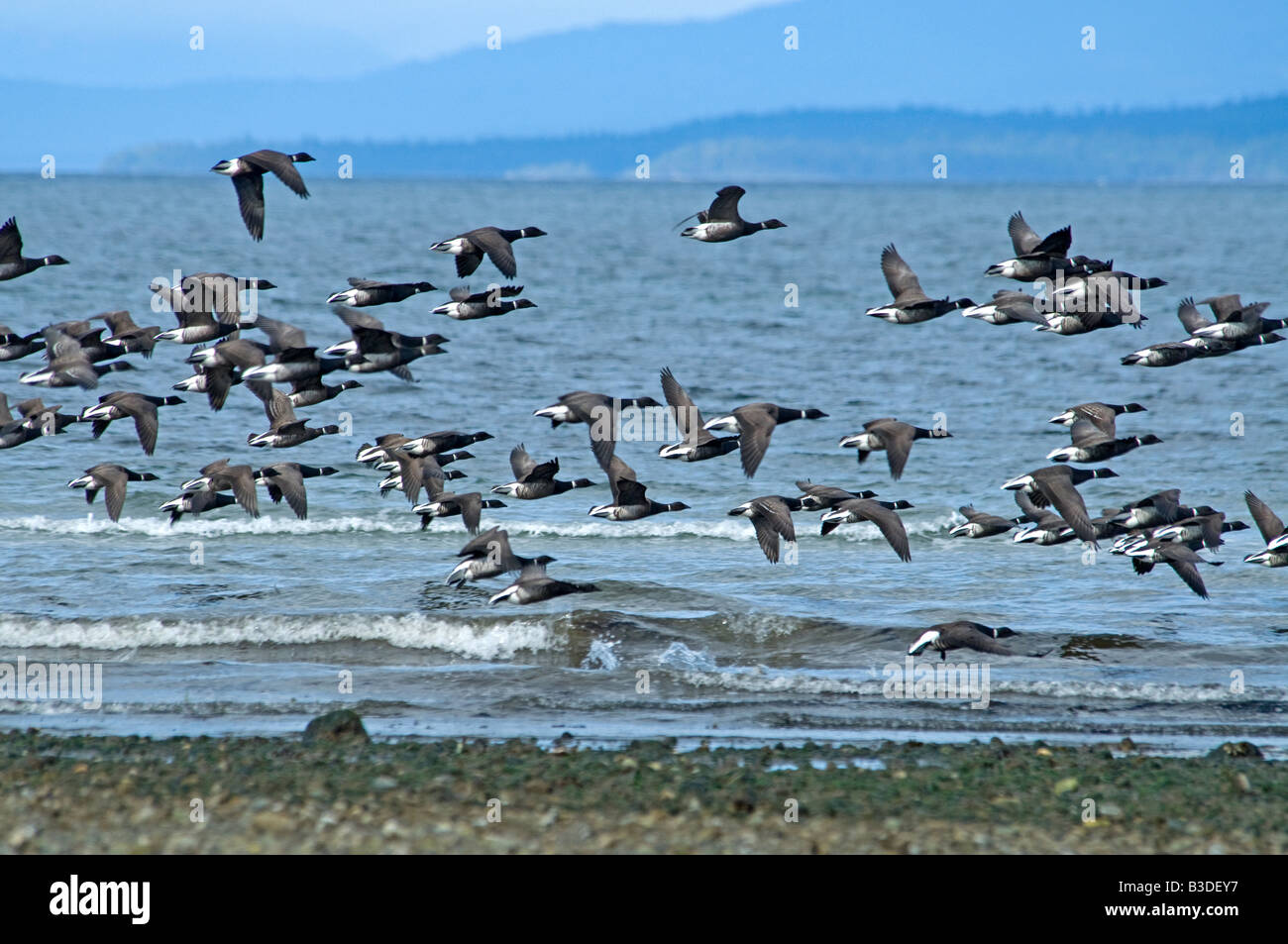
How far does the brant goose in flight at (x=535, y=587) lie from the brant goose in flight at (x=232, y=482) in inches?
123

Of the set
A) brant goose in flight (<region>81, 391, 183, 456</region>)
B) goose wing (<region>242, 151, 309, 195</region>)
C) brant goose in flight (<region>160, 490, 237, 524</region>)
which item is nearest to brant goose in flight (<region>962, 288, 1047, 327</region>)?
goose wing (<region>242, 151, 309, 195</region>)

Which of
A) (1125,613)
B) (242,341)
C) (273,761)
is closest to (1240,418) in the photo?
(1125,613)

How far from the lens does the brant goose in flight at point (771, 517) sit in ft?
55.5

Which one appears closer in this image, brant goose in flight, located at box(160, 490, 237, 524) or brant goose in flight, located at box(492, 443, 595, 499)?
brant goose in flight, located at box(492, 443, 595, 499)

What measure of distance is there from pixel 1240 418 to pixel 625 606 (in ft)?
65.8

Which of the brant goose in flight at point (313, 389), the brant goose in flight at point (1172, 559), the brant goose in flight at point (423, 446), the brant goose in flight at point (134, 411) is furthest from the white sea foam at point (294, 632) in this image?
the brant goose in flight at point (1172, 559)

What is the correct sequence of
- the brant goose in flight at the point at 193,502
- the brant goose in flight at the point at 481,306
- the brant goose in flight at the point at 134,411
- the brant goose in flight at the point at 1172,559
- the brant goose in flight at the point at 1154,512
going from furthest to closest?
1. the brant goose in flight at the point at 1154,512
2. the brant goose in flight at the point at 193,502
3. the brant goose in flight at the point at 134,411
4. the brant goose in flight at the point at 1172,559
5. the brant goose in flight at the point at 481,306

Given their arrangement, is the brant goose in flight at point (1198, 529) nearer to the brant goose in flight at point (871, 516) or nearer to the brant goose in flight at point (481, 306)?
the brant goose in flight at point (871, 516)

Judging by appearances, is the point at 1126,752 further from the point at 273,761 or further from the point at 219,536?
the point at 219,536

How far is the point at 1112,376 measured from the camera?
140 feet

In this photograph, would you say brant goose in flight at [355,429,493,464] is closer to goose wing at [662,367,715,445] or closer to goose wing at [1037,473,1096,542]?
goose wing at [662,367,715,445]

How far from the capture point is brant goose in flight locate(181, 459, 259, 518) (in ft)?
57.2

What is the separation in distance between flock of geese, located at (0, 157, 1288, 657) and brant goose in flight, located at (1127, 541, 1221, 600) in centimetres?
2

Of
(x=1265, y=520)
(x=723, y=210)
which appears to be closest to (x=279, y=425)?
(x=723, y=210)
